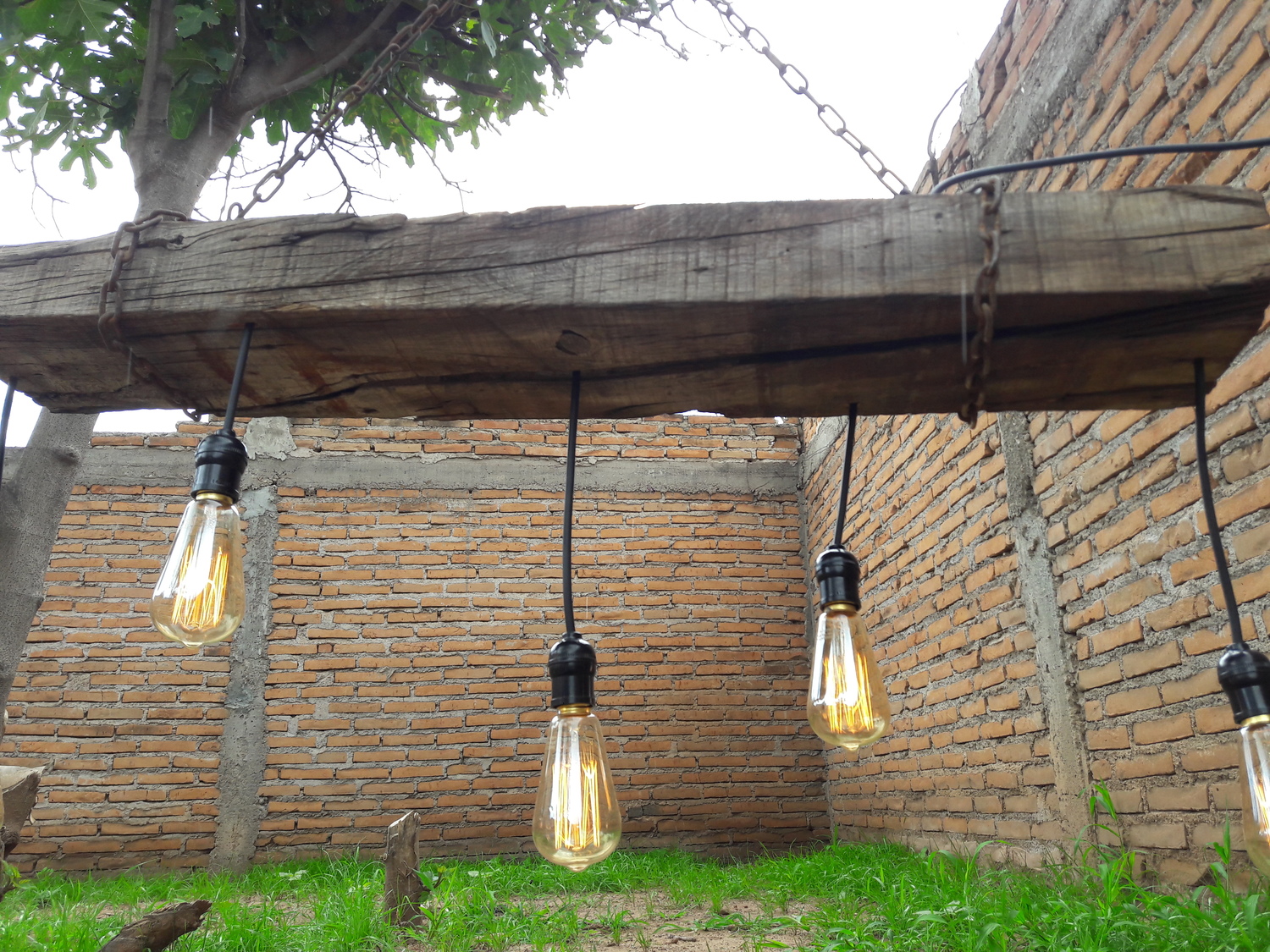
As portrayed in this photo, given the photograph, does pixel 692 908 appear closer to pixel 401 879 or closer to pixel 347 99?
pixel 401 879

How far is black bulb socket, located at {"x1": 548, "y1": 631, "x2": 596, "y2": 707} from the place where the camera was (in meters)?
1.03

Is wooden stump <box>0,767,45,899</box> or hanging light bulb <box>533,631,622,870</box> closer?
hanging light bulb <box>533,631,622,870</box>

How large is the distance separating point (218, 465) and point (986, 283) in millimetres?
937

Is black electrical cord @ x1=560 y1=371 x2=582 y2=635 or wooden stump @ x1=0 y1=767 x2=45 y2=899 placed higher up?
black electrical cord @ x1=560 y1=371 x2=582 y2=635

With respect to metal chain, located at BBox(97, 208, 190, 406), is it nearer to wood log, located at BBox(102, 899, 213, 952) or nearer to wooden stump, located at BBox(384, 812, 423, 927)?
wood log, located at BBox(102, 899, 213, 952)

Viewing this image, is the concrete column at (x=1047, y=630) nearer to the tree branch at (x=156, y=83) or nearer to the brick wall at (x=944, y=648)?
the brick wall at (x=944, y=648)

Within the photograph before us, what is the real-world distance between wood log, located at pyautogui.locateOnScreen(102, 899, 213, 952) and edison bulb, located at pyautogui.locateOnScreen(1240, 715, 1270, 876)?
2.69m

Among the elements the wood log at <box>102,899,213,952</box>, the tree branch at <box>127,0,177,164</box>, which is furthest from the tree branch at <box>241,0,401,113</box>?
the wood log at <box>102,899,213,952</box>

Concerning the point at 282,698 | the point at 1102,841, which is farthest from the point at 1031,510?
the point at 282,698

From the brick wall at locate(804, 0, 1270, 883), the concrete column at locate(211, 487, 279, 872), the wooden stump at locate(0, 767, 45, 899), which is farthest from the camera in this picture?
the concrete column at locate(211, 487, 279, 872)

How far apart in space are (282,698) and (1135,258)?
4969mm

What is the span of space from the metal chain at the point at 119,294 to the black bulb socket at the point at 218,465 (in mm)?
145

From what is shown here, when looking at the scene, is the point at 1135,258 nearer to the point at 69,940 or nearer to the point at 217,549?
the point at 217,549

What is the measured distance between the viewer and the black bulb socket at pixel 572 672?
1.03 metres
